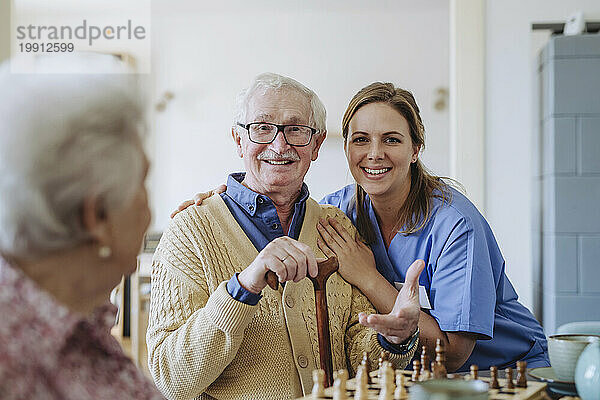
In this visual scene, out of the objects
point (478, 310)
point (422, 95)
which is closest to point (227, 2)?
point (422, 95)

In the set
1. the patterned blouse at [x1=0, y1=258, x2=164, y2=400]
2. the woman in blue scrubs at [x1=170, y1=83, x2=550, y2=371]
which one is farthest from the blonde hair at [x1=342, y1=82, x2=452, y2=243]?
the patterned blouse at [x1=0, y1=258, x2=164, y2=400]

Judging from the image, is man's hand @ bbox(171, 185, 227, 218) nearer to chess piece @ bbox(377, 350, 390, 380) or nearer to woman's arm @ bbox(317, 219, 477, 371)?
woman's arm @ bbox(317, 219, 477, 371)

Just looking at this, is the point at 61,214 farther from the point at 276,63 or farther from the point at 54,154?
the point at 276,63

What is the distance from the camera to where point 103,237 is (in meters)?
0.84

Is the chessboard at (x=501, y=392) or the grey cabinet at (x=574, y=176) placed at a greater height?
the grey cabinet at (x=574, y=176)

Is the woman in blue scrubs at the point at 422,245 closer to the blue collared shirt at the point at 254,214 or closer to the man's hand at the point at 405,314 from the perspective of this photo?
the blue collared shirt at the point at 254,214

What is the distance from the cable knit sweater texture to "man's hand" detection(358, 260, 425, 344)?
0.12m

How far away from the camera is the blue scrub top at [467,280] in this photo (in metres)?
1.74

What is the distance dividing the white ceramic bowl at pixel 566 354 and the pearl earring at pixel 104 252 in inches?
30.2

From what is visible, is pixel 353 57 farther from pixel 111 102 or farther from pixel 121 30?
pixel 111 102

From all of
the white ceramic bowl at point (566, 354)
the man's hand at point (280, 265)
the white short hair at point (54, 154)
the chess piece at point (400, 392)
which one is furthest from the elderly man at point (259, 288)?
the white short hair at point (54, 154)

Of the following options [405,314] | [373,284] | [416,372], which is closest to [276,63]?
[373,284]

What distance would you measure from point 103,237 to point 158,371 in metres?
0.76

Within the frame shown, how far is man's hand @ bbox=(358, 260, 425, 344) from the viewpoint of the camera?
1479 millimetres
